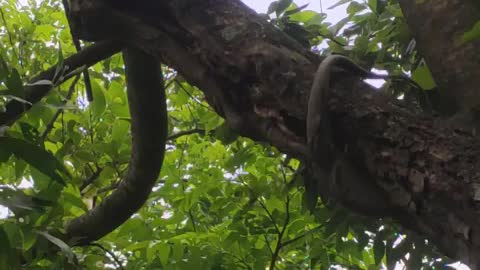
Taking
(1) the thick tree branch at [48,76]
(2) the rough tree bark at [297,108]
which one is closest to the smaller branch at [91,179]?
(1) the thick tree branch at [48,76]

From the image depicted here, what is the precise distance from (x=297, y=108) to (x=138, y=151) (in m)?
0.81

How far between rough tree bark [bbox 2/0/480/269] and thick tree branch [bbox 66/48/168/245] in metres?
0.25

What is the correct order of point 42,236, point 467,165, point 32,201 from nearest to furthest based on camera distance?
point 467,165 < point 32,201 < point 42,236

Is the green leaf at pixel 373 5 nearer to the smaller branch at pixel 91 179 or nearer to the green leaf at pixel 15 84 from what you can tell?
the green leaf at pixel 15 84

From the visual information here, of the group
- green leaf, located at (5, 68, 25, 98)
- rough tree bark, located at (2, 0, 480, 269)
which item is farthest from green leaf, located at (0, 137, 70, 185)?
rough tree bark, located at (2, 0, 480, 269)

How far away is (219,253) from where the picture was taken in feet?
5.46

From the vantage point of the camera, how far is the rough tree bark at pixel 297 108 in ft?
2.30

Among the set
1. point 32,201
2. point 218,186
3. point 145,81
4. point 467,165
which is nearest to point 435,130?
point 467,165

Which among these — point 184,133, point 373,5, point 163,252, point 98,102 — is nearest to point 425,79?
point 373,5

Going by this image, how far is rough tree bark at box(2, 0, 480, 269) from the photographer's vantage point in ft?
2.30

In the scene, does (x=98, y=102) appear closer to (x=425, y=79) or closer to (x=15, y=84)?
(x=15, y=84)

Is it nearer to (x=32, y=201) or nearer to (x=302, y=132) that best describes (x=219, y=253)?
(x=32, y=201)

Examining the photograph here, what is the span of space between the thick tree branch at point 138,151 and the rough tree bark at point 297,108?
0.81 ft

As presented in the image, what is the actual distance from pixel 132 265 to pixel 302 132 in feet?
2.96
